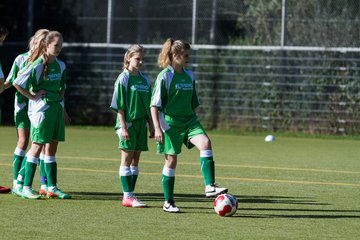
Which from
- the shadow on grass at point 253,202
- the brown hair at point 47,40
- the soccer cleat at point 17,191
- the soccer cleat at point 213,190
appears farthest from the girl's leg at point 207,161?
the soccer cleat at point 17,191

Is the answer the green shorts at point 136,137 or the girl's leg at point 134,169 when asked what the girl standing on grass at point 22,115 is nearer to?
the girl's leg at point 134,169

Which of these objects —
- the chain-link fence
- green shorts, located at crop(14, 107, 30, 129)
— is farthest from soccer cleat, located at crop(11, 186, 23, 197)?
the chain-link fence

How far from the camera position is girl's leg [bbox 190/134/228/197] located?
9477 mm

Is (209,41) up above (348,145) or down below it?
above

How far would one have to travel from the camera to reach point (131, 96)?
31.8 ft

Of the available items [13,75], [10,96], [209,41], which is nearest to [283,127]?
[209,41]

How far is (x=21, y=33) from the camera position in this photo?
83.6 feet

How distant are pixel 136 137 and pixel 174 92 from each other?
63 cm

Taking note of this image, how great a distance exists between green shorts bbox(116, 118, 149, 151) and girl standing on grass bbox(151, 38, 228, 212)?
32 cm

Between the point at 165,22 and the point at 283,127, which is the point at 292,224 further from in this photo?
the point at 165,22

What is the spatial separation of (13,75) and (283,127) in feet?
42.4

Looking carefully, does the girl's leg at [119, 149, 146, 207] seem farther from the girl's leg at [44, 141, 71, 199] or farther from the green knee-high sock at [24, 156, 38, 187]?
the green knee-high sock at [24, 156, 38, 187]

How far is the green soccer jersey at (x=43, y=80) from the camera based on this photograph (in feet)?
33.0

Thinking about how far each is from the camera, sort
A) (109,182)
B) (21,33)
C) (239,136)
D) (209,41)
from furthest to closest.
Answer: (21,33), (209,41), (239,136), (109,182)
